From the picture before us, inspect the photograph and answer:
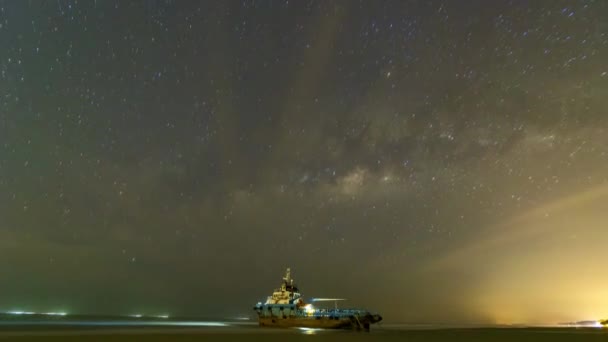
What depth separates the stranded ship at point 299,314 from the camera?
88.1m

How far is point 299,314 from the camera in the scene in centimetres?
9538

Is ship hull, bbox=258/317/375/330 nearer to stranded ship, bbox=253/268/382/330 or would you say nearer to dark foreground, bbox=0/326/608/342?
stranded ship, bbox=253/268/382/330

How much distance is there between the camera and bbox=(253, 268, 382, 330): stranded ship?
88.1 meters

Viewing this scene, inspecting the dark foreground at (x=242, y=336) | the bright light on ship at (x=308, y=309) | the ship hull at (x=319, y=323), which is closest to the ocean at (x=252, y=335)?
the dark foreground at (x=242, y=336)

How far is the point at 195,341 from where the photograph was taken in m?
52.0

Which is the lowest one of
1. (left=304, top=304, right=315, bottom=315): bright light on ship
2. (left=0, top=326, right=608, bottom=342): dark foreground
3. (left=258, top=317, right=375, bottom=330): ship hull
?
(left=0, top=326, right=608, bottom=342): dark foreground

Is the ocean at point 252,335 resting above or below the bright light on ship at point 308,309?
below

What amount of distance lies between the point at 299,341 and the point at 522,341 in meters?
30.8

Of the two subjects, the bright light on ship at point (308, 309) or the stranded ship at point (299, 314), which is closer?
the stranded ship at point (299, 314)

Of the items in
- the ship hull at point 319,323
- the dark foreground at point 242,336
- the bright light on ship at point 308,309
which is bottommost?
the dark foreground at point 242,336

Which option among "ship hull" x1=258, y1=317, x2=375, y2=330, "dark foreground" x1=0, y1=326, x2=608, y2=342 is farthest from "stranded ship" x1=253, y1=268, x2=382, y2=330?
"dark foreground" x1=0, y1=326, x2=608, y2=342

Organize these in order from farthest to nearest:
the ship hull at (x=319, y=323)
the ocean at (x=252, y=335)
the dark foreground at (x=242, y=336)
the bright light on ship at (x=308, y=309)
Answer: the bright light on ship at (x=308, y=309)
the ship hull at (x=319, y=323)
the ocean at (x=252, y=335)
the dark foreground at (x=242, y=336)

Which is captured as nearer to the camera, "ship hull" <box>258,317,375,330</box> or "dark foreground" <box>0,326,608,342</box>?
"dark foreground" <box>0,326,608,342</box>

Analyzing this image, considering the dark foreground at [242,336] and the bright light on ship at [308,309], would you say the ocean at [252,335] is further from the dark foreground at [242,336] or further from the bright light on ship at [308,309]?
the bright light on ship at [308,309]
